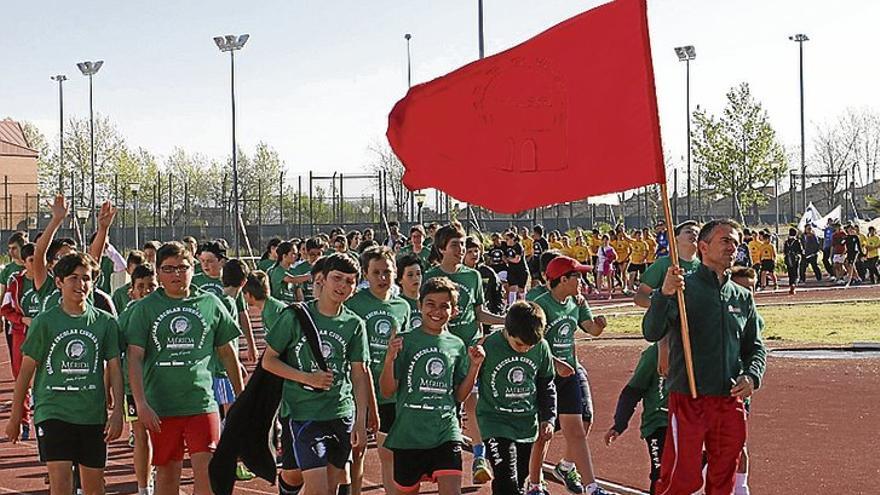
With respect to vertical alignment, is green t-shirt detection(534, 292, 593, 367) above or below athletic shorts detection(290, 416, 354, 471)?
above

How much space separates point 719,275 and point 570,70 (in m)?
1.49

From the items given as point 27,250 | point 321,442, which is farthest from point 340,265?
point 27,250

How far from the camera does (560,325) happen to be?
8969 mm

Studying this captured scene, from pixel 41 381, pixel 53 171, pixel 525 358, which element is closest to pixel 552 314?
pixel 525 358

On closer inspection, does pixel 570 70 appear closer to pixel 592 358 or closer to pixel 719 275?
pixel 719 275

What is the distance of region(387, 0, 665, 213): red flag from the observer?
7.24 meters

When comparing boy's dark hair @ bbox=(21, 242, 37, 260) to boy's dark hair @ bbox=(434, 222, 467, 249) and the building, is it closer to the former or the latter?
boy's dark hair @ bbox=(434, 222, 467, 249)

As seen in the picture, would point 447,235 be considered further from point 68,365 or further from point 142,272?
point 68,365

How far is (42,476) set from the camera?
10.1 meters

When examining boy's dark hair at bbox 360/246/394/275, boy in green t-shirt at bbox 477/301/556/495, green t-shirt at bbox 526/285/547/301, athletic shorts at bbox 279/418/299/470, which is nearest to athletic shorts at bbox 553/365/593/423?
green t-shirt at bbox 526/285/547/301

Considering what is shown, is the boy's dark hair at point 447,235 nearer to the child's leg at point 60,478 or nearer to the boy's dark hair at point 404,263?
the boy's dark hair at point 404,263

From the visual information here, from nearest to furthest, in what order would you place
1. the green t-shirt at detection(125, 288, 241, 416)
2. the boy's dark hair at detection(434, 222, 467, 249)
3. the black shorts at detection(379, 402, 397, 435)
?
the green t-shirt at detection(125, 288, 241, 416) < the black shorts at detection(379, 402, 397, 435) < the boy's dark hair at detection(434, 222, 467, 249)

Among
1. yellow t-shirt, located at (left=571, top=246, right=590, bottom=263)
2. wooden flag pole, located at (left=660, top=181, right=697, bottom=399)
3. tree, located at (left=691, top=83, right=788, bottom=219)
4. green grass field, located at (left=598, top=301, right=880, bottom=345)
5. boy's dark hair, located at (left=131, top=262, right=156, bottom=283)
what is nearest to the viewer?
wooden flag pole, located at (left=660, top=181, right=697, bottom=399)

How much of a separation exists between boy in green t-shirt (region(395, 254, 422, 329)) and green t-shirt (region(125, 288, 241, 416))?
2160 mm
